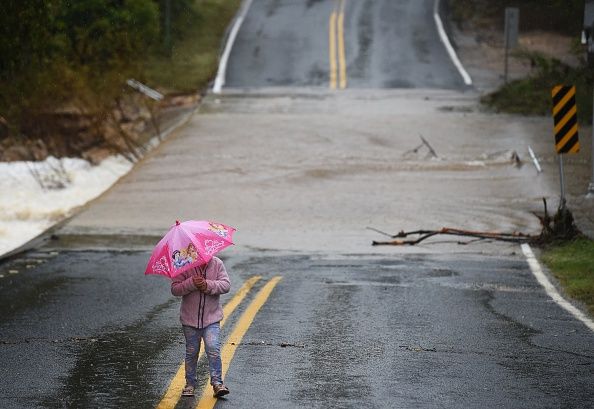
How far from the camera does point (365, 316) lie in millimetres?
11516

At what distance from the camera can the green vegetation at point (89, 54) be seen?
21.3 m

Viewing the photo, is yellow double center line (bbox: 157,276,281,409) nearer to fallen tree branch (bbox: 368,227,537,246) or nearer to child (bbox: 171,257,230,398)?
child (bbox: 171,257,230,398)

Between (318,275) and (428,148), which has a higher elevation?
(318,275)

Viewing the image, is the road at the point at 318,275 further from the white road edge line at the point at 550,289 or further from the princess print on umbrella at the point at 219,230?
the princess print on umbrella at the point at 219,230

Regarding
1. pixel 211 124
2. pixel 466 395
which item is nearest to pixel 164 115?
pixel 211 124

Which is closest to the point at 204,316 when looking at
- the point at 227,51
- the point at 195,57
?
the point at 195,57

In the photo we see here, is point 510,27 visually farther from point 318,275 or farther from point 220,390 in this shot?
point 220,390

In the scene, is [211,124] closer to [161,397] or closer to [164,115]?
[164,115]

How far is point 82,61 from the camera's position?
33656 millimetres

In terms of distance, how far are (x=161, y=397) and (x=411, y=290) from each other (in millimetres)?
5949

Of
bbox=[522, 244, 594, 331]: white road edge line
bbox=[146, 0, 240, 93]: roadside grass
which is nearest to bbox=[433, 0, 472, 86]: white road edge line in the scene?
bbox=[146, 0, 240, 93]: roadside grass

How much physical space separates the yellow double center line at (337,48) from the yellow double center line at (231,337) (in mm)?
24916

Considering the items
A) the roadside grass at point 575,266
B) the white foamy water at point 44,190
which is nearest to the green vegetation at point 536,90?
the white foamy water at point 44,190

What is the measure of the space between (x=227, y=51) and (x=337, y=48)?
4.12m
